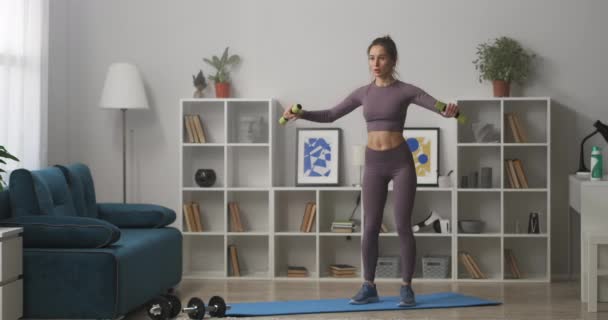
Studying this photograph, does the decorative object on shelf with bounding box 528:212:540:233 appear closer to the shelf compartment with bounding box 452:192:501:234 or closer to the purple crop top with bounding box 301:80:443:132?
the shelf compartment with bounding box 452:192:501:234

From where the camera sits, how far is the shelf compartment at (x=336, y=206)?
7.05 m

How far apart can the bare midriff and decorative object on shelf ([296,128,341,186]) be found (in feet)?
4.62

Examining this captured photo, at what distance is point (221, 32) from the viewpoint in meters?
7.12

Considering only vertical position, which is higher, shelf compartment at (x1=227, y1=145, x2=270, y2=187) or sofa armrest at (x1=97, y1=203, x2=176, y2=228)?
shelf compartment at (x1=227, y1=145, x2=270, y2=187)

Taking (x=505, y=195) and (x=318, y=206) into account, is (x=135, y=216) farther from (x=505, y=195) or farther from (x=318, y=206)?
(x=505, y=195)

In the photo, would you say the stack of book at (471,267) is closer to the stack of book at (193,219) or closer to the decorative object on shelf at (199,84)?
the stack of book at (193,219)

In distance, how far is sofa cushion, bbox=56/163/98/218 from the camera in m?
5.65

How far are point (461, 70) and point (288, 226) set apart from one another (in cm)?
191

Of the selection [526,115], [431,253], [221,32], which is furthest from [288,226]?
[526,115]

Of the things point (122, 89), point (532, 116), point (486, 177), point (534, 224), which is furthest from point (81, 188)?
point (532, 116)

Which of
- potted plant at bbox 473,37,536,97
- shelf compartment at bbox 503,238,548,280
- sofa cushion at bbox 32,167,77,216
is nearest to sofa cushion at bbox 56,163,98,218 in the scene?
sofa cushion at bbox 32,167,77,216

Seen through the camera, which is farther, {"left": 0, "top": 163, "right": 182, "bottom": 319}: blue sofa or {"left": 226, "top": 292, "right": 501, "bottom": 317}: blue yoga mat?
{"left": 226, "top": 292, "right": 501, "bottom": 317}: blue yoga mat

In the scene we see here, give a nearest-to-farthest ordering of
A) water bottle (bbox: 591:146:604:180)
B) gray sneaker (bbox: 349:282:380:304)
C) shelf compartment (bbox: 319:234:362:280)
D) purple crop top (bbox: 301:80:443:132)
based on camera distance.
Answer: purple crop top (bbox: 301:80:443:132)
gray sneaker (bbox: 349:282:380:304)
water bottle (bbox: 591:146:604:180)
shelf compartment (bbox: 319:234:362:280)

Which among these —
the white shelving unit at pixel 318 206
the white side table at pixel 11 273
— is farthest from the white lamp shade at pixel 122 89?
the white side table at pixel 11 273
